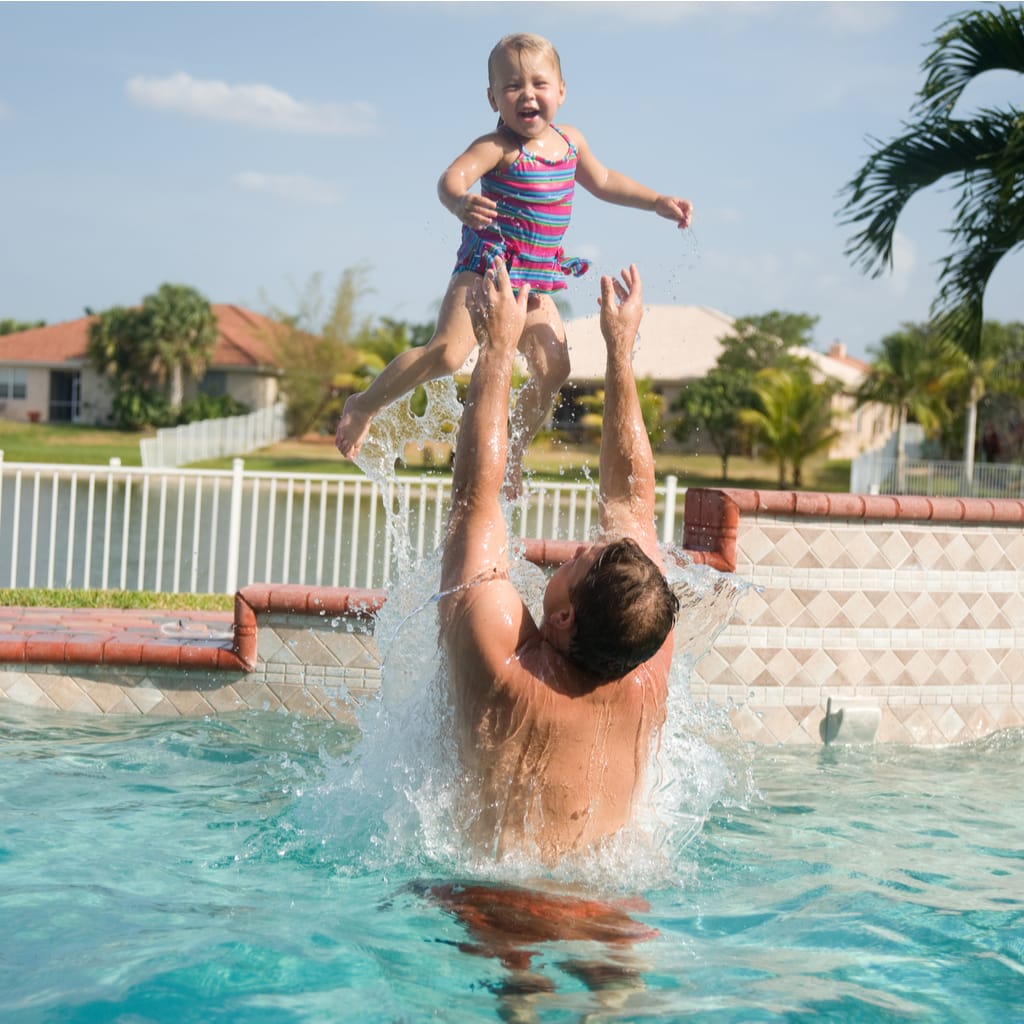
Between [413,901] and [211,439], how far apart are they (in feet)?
101

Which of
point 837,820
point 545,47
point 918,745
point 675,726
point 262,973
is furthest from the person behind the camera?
point 918,745

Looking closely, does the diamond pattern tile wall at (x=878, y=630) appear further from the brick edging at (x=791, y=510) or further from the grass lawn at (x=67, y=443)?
the grass lawn at (x=67, y=443)

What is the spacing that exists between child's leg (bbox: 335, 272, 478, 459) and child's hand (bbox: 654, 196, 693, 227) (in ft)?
2.95

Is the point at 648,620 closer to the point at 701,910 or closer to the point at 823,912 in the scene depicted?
the point at 701,910

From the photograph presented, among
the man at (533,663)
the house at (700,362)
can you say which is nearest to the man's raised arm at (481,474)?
the man at (533,663)

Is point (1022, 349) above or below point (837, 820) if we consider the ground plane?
above

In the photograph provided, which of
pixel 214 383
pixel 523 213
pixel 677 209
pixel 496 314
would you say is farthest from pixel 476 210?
pixel 214 383

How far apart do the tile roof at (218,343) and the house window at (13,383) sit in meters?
0.66

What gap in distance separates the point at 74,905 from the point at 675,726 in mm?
2476

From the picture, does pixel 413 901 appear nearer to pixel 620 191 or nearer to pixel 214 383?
pixel 620 191

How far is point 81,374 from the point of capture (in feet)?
171

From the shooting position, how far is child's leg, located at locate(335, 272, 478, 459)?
521 centimetres

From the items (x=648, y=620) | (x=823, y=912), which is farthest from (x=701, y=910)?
(x=648, y=620)

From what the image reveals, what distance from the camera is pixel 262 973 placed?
3621mm
